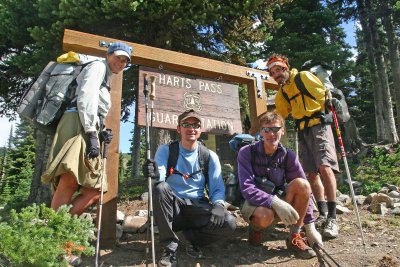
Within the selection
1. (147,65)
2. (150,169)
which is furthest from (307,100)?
(150,169)

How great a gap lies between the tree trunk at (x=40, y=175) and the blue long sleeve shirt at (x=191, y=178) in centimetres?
598

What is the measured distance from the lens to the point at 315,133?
510 cm

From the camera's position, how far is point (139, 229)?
5.30 meters

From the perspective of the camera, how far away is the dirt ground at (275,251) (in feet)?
13.1

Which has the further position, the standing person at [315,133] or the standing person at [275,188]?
the standing person at [315,133]

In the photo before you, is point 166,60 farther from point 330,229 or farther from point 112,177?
point 330,229

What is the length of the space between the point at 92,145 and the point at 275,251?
8.71ft

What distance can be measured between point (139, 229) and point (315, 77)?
3552 millimetres

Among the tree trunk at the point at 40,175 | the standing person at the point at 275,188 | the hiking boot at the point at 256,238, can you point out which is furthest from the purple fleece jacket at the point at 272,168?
the tree trunk at the point at 40,175

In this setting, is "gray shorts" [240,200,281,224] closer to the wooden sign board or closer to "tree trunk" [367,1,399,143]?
the wooden sign board

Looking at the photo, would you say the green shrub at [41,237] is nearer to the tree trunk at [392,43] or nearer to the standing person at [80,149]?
the standing person at [80,149]

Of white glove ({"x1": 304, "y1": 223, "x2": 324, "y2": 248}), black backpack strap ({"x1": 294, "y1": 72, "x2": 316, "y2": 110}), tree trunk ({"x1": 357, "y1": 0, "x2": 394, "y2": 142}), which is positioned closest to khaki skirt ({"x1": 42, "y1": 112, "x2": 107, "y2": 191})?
white glove ({"x1": 304, "y1": 223, "x2": 324, "y2": 248})

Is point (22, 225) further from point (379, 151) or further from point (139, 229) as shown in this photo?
point (379, 151)

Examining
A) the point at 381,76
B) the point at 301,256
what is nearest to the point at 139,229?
the point at 301,256
